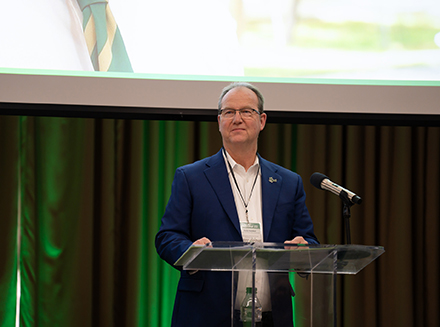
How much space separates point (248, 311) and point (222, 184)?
71cm

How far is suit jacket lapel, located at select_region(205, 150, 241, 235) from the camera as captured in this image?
176 centimetres

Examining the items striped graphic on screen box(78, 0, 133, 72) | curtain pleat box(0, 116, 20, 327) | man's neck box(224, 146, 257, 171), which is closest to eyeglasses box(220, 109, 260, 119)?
man's neck box(224, 146, 257, 171)

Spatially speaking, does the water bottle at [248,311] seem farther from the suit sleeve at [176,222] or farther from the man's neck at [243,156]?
the man's neck at [243,156]

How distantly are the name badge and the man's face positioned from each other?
1.20ft

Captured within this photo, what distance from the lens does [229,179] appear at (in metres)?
1.88

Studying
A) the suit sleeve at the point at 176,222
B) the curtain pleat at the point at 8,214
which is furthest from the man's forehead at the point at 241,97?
the curtain pleat at the point at 8,214

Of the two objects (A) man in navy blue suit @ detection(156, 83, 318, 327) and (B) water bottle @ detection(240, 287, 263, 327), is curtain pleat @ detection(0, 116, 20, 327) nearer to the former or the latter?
(A) man in navy blue suit @ detection(156, 83, 318, 327)

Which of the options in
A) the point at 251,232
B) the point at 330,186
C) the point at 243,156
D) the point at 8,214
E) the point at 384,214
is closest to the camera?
the point at 330,186

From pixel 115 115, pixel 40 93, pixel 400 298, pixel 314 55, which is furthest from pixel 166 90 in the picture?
pixel 400 298

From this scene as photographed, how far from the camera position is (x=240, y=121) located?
1869 mm

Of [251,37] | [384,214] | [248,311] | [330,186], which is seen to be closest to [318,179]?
[330,186]

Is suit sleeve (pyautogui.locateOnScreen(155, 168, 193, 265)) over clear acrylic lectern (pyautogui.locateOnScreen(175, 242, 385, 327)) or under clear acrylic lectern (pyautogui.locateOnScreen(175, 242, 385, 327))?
over

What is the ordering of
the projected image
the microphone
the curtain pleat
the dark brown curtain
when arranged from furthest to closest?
the dark brown curtain → the curtain pleat → the projected image → the microphone

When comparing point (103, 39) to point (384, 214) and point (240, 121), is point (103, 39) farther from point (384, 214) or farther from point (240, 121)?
point (384, 214)
